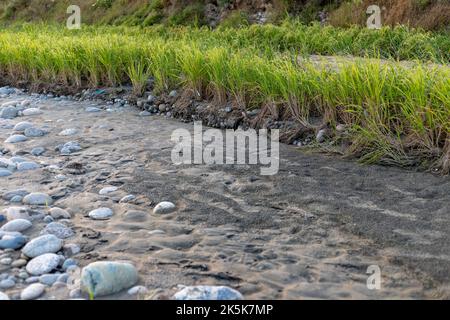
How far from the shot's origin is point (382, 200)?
136 inches

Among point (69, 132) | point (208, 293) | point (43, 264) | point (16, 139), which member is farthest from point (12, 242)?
point (69, 132)

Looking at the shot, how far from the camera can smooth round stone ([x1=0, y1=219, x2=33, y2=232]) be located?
313 centimetres

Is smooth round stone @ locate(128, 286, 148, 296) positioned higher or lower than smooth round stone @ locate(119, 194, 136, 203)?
lower

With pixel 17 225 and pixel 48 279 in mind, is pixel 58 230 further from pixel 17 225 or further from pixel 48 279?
pixel 48 279

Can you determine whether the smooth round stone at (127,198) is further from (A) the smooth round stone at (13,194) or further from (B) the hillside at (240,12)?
(B) the hillside at (240,12)

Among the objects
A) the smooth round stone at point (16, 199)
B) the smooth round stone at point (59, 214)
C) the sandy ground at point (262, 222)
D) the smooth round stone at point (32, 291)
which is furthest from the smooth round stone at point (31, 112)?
the smooth round stone at point (32, 291)

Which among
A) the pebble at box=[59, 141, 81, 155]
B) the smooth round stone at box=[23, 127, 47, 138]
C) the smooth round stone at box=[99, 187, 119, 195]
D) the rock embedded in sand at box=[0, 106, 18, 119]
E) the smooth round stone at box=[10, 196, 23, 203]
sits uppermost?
the rock embedded in sand at box=[0, 106, 18, 119]

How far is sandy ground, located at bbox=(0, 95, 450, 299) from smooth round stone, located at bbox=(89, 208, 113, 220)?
5 centimetres

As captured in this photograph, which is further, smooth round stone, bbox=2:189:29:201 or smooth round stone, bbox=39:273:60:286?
smooth round stone, bbox=2:189:29:201

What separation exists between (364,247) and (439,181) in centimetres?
103

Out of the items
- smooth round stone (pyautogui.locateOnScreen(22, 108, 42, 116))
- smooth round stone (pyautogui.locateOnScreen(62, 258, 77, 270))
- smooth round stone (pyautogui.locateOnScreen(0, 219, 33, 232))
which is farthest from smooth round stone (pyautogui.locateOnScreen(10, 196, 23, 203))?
smooth round stone (pyautogui.locateOnScreen(22, 108, 42, 116))

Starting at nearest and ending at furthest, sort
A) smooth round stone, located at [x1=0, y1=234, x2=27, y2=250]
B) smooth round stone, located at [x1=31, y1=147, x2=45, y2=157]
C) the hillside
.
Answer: smooth round stone, located at [x1=0, y1=234, x2=27, y2=250]
smooth round stone, located at [x1=31, y1=147, x2=45, y2=157]
the hillside

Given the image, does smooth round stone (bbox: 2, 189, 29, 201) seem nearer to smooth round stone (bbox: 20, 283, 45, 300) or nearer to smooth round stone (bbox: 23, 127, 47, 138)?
smooth round stone (bbox: 20, 283, 45, 300)
